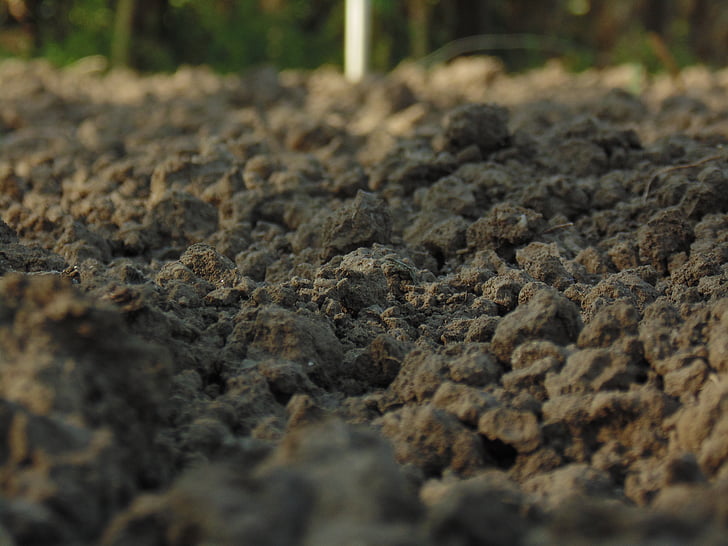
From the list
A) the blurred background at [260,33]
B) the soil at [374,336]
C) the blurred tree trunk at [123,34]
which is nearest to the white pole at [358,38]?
the soil at [374,336]

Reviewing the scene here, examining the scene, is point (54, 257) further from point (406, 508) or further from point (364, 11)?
point (364, 11)

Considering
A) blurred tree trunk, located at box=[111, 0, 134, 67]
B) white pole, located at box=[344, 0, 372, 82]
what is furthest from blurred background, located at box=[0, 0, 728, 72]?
white pole, located at box=[344, 0, 372, 82]

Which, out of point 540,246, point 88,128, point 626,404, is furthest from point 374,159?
point 626,404

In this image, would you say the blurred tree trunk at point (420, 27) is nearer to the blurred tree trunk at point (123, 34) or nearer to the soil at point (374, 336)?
the blurred tree trunk at point (123, 34)

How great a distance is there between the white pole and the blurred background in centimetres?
239

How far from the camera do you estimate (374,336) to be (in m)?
1.93

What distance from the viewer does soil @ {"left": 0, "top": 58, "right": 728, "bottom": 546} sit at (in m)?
1.08

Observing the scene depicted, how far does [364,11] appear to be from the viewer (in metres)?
5.65

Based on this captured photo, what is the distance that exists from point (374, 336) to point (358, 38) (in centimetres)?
428

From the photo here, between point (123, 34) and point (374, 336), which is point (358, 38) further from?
point (374, 336)

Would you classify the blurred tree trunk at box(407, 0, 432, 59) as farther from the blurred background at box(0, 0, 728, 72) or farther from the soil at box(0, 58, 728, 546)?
the soil at box(0, 58, 728, 546)

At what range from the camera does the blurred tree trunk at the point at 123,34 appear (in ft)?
27.5

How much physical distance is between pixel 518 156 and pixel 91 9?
8242 mm

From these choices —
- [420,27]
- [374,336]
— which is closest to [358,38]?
[420,27]
